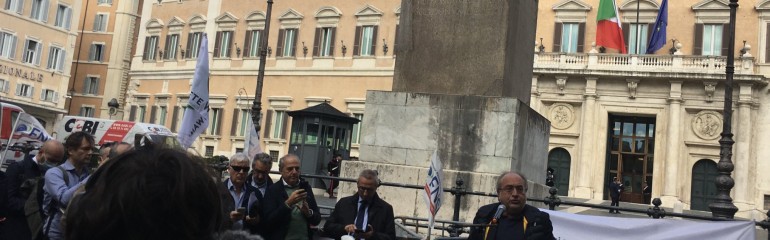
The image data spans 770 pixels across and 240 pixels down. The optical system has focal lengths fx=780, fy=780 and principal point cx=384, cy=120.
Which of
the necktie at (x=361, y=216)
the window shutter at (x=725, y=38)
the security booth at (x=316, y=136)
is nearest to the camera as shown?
the necktie at (x=361, y=216)

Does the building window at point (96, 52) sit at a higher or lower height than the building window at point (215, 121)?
higher

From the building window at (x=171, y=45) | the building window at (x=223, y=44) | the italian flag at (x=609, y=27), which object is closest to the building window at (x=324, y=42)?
the building window at (x=223, y=44)

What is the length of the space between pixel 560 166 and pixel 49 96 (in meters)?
30.3

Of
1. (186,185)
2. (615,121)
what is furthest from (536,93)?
(186,185)

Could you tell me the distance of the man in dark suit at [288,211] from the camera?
6.16 metres

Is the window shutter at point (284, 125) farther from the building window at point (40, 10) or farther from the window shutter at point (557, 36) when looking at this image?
the building window at point (40, 10)

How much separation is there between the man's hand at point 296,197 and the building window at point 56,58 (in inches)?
1781

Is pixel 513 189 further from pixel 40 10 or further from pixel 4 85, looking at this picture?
pixel 40 10

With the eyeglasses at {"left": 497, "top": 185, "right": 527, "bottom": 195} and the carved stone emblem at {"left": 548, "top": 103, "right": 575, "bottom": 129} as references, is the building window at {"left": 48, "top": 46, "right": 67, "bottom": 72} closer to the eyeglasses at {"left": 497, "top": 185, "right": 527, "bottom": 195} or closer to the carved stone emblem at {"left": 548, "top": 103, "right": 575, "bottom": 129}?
the carved stone emblem at {"left": 548, "top": 103, "right": 575, "bottom": 129}

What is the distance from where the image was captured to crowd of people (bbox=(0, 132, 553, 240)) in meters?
1.56

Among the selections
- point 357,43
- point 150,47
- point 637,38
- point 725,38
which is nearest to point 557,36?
point 637,38

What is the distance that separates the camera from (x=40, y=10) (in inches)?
1816

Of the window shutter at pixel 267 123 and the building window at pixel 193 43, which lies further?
the building window at pixel 193 43

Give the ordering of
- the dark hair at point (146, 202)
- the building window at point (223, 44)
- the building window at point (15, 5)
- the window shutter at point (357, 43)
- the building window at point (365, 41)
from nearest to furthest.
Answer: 1. the dark hair at point (146, 202)
2. the building window at point (365, 41)
3. the window shutter at point (357, 43)
4. the building window at point (15, 5)
5. the building window at point (223, 44)
